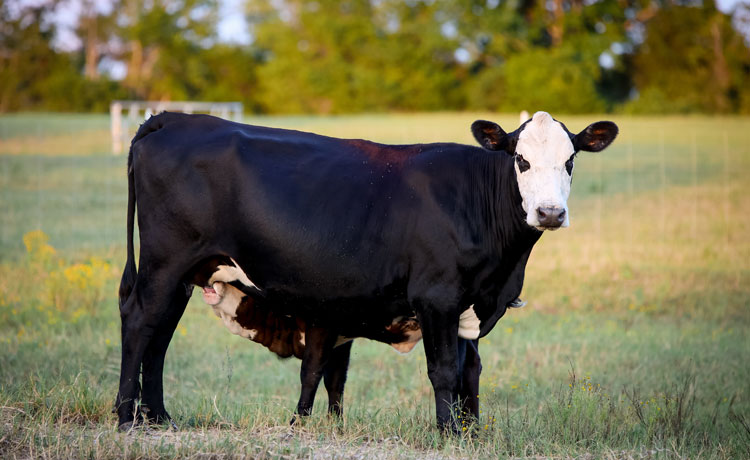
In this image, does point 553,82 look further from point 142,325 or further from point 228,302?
point 142,325

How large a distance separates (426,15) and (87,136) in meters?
24.7

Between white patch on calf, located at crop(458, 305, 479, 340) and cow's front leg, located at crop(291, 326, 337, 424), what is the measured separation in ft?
3.15

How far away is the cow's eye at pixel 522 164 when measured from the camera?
554 cm

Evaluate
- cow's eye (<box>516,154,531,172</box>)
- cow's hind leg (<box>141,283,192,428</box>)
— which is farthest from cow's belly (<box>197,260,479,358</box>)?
cow's eye (<box>516,154,531,172</box>)

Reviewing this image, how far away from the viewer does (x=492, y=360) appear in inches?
351

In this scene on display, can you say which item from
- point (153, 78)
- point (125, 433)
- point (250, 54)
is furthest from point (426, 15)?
point (125, 433)

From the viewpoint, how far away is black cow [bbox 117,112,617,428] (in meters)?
5.54

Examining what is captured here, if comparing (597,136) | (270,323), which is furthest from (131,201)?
A: (597,136)

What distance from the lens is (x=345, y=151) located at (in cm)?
590

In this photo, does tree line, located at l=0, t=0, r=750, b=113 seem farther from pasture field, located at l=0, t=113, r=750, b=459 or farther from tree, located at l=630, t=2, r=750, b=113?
pasture field, located at l=0, t=113, r=750, b=459

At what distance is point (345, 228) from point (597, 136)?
1726 mm

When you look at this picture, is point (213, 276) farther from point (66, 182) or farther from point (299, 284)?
Result: point (66, 182)

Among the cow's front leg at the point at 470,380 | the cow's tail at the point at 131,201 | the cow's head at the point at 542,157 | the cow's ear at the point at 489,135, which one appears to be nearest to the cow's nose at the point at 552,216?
the cow's head at the point at 542,157

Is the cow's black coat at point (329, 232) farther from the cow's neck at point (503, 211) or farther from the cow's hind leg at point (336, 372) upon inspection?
the cow's hind leg at point (336, 372)
